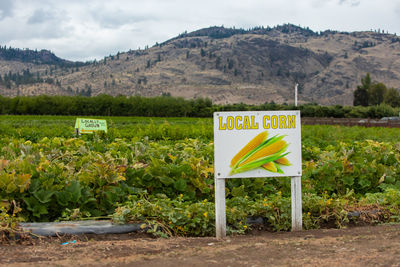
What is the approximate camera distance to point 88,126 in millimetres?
12094

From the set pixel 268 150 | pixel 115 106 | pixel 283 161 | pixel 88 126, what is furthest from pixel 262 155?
pixel 115 106

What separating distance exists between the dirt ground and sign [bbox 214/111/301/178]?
2.29 ft

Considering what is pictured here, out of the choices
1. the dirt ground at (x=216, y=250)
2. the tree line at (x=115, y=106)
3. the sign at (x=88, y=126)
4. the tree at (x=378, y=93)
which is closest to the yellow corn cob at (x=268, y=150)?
the dirt ground at (x=216, y=250)

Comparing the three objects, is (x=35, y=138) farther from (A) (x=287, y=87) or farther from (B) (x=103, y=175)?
(A) (x=287, y=87)

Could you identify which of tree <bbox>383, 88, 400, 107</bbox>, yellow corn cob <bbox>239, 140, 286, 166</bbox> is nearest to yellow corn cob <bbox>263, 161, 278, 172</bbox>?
yellow corn cob <bbox>239, 140, 286, 166</bbox>

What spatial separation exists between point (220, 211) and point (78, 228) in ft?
4.88

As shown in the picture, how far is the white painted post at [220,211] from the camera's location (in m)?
4.62

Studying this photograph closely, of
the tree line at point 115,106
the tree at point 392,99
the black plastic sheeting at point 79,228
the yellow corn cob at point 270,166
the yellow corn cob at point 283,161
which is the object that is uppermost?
the tree at point 392,99

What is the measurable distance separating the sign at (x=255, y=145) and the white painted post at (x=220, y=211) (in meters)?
0.12

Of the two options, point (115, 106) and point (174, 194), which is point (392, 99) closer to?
point (115, 106)

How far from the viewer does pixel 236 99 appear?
161625 mm

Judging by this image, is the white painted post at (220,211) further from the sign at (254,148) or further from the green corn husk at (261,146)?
the green corn husk at (261,146)

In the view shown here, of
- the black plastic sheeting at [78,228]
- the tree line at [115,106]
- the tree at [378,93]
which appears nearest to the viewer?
the black plastic sheeting at [78,228]

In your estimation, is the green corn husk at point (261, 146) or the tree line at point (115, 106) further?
the tree line at point (115, 106)
